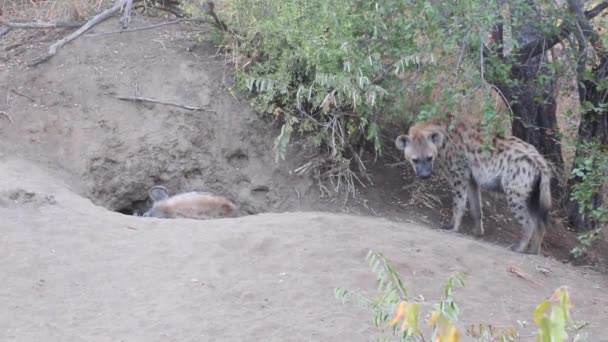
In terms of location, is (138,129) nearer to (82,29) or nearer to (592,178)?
(82,29)

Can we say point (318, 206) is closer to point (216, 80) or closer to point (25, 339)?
point (216, 80)

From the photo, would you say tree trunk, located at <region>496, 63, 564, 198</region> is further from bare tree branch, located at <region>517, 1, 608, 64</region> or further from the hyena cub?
the hyena cub

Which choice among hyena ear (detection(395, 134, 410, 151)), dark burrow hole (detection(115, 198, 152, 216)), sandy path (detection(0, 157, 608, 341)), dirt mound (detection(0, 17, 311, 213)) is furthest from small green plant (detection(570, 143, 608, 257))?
dark burrow hole (detection(115, 198, 152, 216))

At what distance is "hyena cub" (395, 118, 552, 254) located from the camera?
249 inches

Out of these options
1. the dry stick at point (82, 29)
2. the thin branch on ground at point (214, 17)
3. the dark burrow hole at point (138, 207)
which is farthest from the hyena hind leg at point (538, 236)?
the dry stick at point (82, 29)

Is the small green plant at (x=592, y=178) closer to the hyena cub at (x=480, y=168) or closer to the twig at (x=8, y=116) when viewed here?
the hyena cub at (x=480, y=168)

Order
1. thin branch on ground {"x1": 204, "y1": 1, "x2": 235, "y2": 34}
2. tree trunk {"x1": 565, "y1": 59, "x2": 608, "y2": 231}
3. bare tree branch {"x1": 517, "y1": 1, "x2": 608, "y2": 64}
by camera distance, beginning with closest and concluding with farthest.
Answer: bare tree branch {"x1": 517, "y1": 1, "x2": 608, "y2": 64} → tree trunk {"x1": 565, "y1": 59, "x2": 608, "y2": 231} → thin branch on ground {"x1": 204, "y1": 1, "x2": 235, "y2": 34}

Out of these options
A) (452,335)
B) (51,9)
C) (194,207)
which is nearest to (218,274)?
(194,207)

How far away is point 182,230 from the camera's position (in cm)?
504

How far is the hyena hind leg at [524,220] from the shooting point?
6.37 metres

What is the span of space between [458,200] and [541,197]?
0.76 m

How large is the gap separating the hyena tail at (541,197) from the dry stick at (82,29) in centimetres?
386

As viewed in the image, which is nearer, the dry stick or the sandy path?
the sandy path

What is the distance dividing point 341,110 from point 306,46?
736 mm
